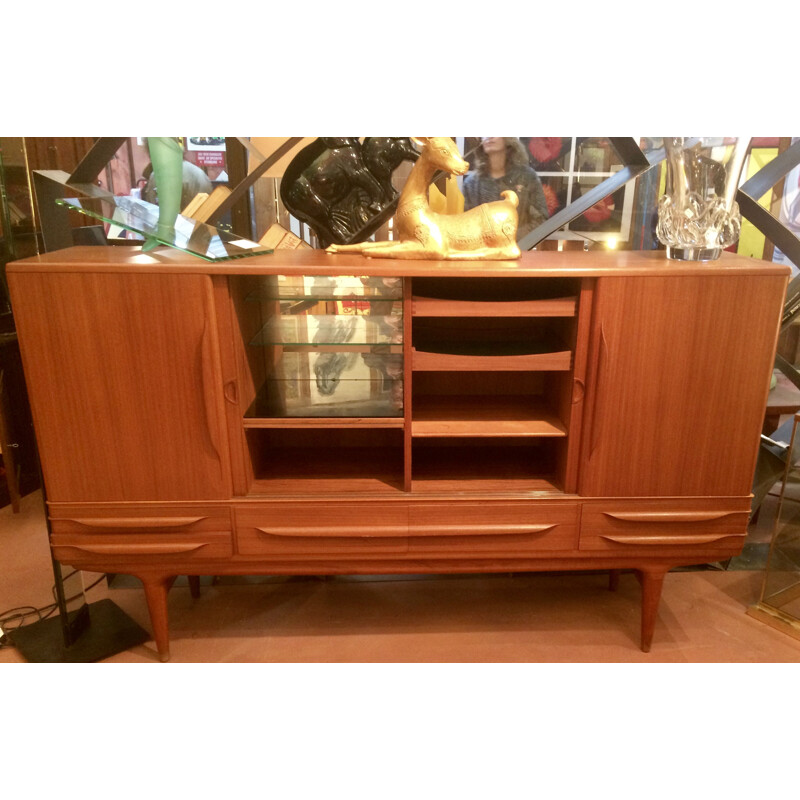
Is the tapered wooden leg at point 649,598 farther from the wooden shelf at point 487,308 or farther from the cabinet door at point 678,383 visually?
the wooden shelf at point 487,308

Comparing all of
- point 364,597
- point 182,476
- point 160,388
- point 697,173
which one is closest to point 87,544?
point 182,476

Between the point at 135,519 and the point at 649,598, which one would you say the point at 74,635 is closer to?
the point at 135,519

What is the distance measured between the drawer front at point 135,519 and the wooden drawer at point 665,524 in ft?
3.56

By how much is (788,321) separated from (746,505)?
897 mm

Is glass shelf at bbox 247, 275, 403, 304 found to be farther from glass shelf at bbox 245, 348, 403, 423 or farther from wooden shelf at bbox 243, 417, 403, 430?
wooden shelf at bbox 243, 417, 403, 430

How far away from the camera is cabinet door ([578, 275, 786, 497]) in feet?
5.34

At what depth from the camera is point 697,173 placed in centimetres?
176

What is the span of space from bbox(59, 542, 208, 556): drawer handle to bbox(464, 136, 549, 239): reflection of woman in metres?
1.57

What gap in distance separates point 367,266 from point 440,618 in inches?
48.5

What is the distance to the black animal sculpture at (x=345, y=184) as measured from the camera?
5.76 ft

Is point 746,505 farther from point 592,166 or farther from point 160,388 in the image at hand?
point 160,388

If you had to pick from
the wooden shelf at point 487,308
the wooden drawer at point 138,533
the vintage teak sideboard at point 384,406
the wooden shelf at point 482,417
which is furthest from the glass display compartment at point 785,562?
the wooden drawer at point 138,533

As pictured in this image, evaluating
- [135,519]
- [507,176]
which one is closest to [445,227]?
[507,176]

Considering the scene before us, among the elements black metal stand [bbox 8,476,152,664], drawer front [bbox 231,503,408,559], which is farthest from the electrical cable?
drawer front [bbox 231,503,408,559]
